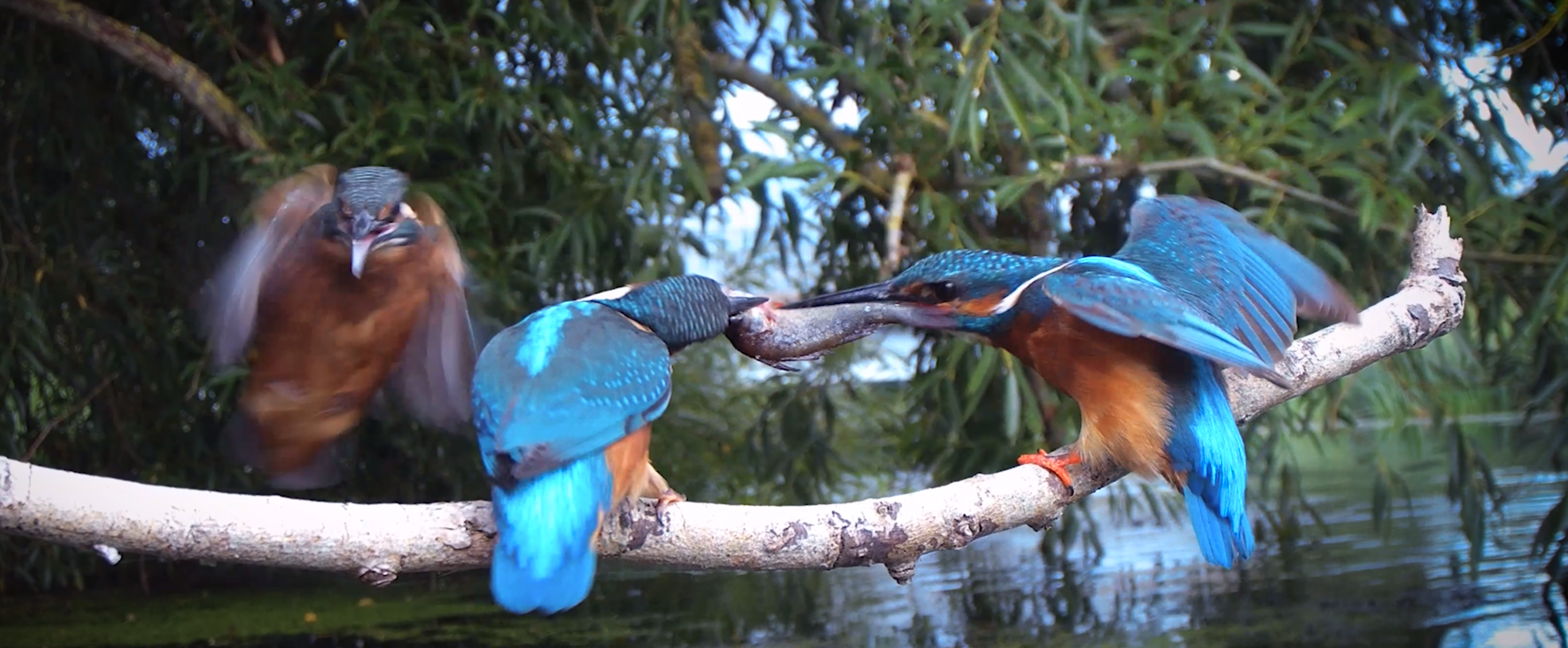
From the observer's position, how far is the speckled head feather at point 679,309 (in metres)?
1.48

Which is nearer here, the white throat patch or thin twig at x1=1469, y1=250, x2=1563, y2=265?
the white throat patch

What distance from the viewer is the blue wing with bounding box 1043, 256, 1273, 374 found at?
1.37 metres

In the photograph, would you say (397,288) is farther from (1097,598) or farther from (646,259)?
(1097,598)

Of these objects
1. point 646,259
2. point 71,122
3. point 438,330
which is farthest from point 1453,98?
point 71,122

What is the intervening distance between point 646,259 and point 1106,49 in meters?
1.03

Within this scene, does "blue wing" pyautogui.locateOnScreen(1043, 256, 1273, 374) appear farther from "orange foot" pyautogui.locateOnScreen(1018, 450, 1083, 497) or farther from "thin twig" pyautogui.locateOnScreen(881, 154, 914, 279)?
"thin twig" pyautogui.locateOnScreen(881, 154, 914, 279)

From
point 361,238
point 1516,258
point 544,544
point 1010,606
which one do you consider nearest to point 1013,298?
point 544,544

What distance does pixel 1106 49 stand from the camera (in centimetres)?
266

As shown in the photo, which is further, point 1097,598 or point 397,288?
point 1097,598

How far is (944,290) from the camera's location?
154cm

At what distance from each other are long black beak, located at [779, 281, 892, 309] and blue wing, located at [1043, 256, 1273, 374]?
0.19 meters

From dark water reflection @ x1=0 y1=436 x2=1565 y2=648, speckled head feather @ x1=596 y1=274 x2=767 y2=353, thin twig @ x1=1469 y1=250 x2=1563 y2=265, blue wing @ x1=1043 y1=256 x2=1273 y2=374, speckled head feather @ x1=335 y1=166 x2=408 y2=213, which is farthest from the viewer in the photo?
dark water reflection @ x1=0 y1=436 x2=1565 y2=648

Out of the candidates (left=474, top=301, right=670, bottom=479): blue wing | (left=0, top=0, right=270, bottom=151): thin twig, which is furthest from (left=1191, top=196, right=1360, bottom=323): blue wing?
(left=0, top=0, right=270, bottom=151): thin twig

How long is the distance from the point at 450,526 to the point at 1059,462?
69 cm
